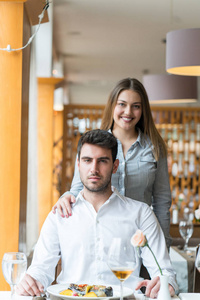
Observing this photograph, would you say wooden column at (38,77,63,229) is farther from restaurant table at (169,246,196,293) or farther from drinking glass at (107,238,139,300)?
drinking glass at (107,238,139,300)

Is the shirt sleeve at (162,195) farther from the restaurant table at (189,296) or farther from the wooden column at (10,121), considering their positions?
the wooden column at (10,121)

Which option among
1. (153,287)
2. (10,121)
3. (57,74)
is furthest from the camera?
(57,74)

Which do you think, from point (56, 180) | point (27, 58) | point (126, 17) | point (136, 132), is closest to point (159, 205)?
point (136, 132)

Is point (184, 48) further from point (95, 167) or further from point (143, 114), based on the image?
point (95, 167)

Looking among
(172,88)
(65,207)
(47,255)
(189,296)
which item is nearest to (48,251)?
(47,255)

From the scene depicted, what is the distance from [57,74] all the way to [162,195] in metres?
7.28

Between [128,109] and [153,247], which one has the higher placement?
[128,109]

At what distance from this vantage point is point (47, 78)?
746 cm

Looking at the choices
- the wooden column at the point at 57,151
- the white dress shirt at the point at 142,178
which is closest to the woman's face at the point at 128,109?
the white dress shirt at the point at 142,178

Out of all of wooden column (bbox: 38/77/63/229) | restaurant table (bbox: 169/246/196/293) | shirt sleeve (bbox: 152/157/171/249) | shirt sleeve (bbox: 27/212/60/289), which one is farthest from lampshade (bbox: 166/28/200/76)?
wooden column (bbox: 38/77/63/229)

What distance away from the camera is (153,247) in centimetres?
214

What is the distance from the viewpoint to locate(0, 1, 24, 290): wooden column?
3.27m

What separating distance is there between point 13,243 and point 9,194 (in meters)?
0.32

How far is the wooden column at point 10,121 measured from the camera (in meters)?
3.27
